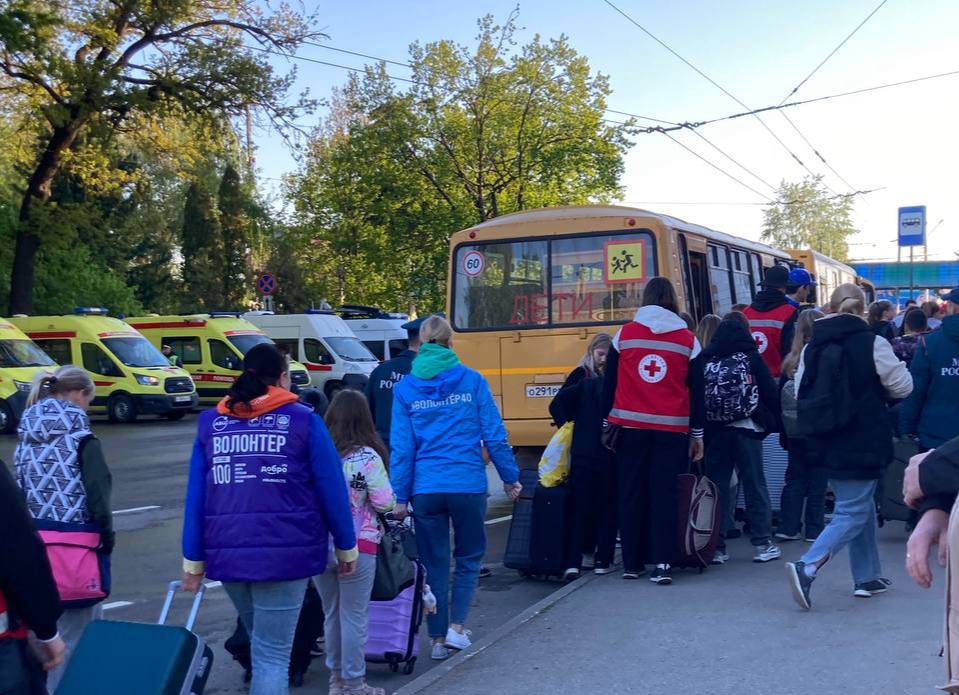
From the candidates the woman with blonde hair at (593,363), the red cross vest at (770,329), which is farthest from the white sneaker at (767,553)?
the red cross vest at (770,329)

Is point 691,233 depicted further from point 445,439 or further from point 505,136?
point 505,136

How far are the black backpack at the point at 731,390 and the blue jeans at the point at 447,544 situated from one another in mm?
2526

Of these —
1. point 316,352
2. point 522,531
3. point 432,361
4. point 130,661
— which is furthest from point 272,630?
point 316,352

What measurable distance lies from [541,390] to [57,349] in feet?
59.9

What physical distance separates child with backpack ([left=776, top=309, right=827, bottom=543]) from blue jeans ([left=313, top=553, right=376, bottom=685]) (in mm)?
4129

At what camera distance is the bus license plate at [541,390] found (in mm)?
12070

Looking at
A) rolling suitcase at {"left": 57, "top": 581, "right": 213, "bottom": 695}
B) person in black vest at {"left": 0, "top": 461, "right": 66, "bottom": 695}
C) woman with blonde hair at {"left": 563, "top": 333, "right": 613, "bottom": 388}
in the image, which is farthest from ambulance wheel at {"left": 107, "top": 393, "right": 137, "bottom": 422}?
person in black vest at {"left": 0, "top": 461, "right": 66, "bottom": 695}

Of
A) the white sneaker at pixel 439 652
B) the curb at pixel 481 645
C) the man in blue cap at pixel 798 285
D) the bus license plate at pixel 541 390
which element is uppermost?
the man in blue cap at pixel 798 285

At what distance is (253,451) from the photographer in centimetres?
456

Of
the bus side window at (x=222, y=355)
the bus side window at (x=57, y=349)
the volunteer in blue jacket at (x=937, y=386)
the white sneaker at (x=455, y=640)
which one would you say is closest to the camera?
the white sneaker at (x=455, y=640)

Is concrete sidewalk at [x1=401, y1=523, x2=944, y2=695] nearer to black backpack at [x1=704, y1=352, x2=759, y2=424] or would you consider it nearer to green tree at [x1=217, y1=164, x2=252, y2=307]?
black backpack at [x1=704, y1=352, x2=759, y2=424]

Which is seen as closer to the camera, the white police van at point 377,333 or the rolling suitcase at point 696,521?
the rolling suitcase at point 696,521

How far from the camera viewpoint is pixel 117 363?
26.4 m

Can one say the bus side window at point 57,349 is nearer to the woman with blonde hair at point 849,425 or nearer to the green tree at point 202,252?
the woman with blonde hair at point 849,425
